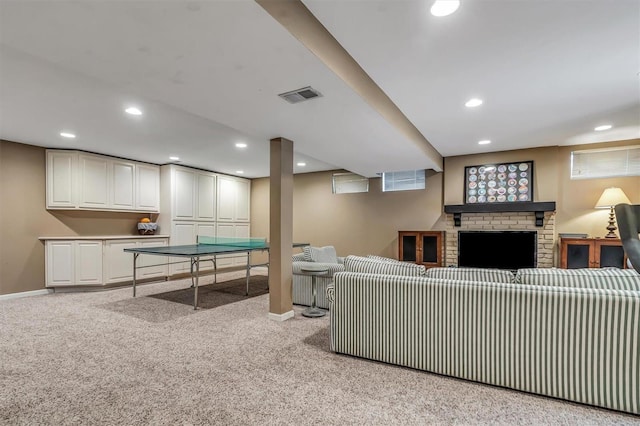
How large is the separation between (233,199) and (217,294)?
3228 mm

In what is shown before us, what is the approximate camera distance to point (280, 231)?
3.68m

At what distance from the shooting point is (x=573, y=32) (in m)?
2.13

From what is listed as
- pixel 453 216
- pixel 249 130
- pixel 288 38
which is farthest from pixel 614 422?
pixel 453 216

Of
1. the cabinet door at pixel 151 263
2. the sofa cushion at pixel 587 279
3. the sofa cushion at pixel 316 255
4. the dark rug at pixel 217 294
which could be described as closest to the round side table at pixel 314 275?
the sofa cushion at pixel 316 255

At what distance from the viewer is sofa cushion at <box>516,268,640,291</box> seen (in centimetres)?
217

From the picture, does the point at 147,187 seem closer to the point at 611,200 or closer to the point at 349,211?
the point at 349,211

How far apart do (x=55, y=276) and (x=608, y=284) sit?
7.11 metres

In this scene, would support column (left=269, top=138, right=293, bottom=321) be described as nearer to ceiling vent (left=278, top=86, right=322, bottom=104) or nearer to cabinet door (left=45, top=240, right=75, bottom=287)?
ceiling vent (left=278, top=86, right=322, bottom=104)

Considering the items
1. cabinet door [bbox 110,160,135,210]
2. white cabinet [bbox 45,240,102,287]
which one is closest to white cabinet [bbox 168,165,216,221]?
cabinet door [bbox 110,160,135,210]

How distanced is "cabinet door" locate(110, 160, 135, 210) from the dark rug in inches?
80.4

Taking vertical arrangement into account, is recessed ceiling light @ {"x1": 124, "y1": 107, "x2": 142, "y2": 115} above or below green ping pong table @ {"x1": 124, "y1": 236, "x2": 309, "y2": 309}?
above

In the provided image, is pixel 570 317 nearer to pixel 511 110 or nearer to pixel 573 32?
pixel 573 32

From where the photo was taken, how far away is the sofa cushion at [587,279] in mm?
2174

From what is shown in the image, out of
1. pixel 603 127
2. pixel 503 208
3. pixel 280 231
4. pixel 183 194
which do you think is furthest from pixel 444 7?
pixel 183 194
